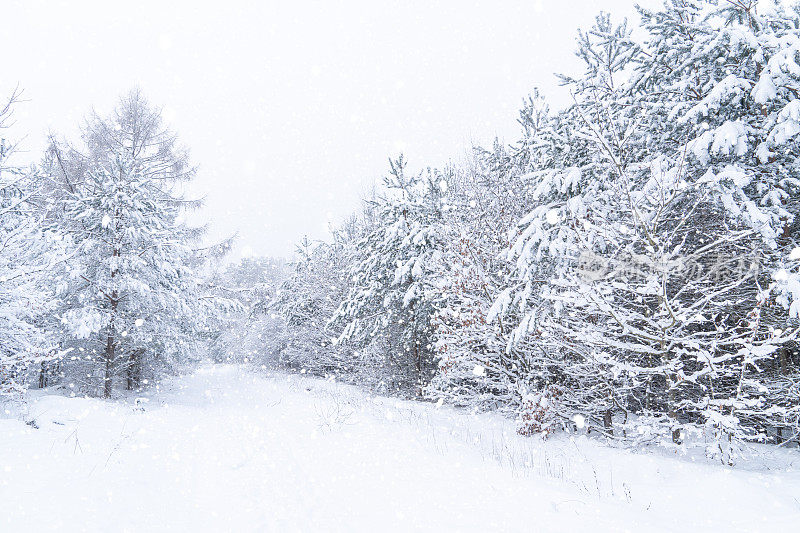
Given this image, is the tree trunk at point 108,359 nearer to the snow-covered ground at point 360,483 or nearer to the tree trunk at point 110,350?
the tree trunk at point 110,350

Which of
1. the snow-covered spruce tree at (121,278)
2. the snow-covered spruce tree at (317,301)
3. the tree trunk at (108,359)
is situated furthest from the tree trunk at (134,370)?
the snow-covered spruce tree at (317,301)

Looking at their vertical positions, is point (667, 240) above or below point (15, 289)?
above

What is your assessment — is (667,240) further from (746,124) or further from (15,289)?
(15,289)

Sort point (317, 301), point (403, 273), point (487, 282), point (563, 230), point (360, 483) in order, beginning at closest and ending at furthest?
1. point (360, 483)
2. point (563, 230)
3. point (487, 282)
4. point (403, 273)
5. point (317, 301)

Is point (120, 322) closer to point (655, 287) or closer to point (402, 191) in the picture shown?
point (402, 191)

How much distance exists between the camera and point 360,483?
516cm

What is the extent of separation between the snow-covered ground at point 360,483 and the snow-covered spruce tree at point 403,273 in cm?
602

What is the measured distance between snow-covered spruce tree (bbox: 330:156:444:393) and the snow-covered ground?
19.7ft

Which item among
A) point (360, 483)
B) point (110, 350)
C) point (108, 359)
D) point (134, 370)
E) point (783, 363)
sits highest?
point (110, 350)

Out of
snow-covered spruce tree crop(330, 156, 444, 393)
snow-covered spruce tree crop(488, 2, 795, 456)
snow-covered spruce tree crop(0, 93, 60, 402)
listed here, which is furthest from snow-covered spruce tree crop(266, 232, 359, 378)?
snow-covered spruce tree crop(488, 2, 795, 456)

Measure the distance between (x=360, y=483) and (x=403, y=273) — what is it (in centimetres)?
901

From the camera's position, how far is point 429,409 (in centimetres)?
1188

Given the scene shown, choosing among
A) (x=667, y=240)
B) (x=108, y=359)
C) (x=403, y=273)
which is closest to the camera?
(x=667, y=240)

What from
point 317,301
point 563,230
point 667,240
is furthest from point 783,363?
point 317,301
